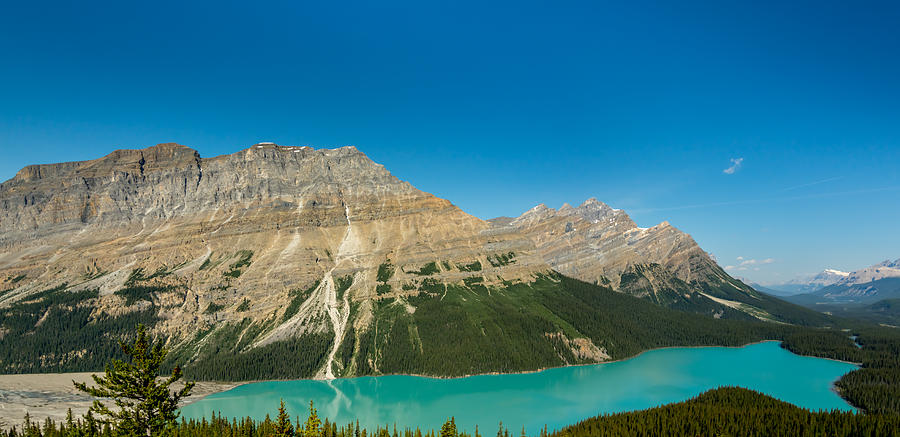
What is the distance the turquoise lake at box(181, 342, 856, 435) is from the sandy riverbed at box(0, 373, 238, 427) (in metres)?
22.3

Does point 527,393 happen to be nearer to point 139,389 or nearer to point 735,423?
point 735,423

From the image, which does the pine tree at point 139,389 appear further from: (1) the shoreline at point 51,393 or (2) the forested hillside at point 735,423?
(1) the shoreline at point 51,393

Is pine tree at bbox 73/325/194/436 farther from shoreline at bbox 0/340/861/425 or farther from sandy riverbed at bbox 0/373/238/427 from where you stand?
shoreline at bbox 0/340/861/425

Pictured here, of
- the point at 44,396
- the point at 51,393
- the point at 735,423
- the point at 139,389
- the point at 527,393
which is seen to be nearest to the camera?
the point at 139,389

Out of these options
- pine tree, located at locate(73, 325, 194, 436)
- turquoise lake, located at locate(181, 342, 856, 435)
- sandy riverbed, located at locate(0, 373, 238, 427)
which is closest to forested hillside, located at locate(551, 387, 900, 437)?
turquoise lake, located at locate(181, 342, 856, 435)

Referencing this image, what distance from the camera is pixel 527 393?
13250 cm

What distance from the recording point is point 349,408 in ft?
403

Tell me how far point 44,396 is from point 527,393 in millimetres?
133528

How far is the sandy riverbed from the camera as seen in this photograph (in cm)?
10262

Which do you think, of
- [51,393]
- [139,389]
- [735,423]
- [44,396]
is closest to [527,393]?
[735,423]

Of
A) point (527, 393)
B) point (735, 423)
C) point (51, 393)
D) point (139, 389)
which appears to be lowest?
point (527, 393)

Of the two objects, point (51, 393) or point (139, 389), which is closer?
point (139, 389)

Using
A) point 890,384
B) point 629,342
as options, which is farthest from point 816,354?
point 629,342

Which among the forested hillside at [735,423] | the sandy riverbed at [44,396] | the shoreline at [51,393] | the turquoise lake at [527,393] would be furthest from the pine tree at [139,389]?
the shoreline at [51,393]
